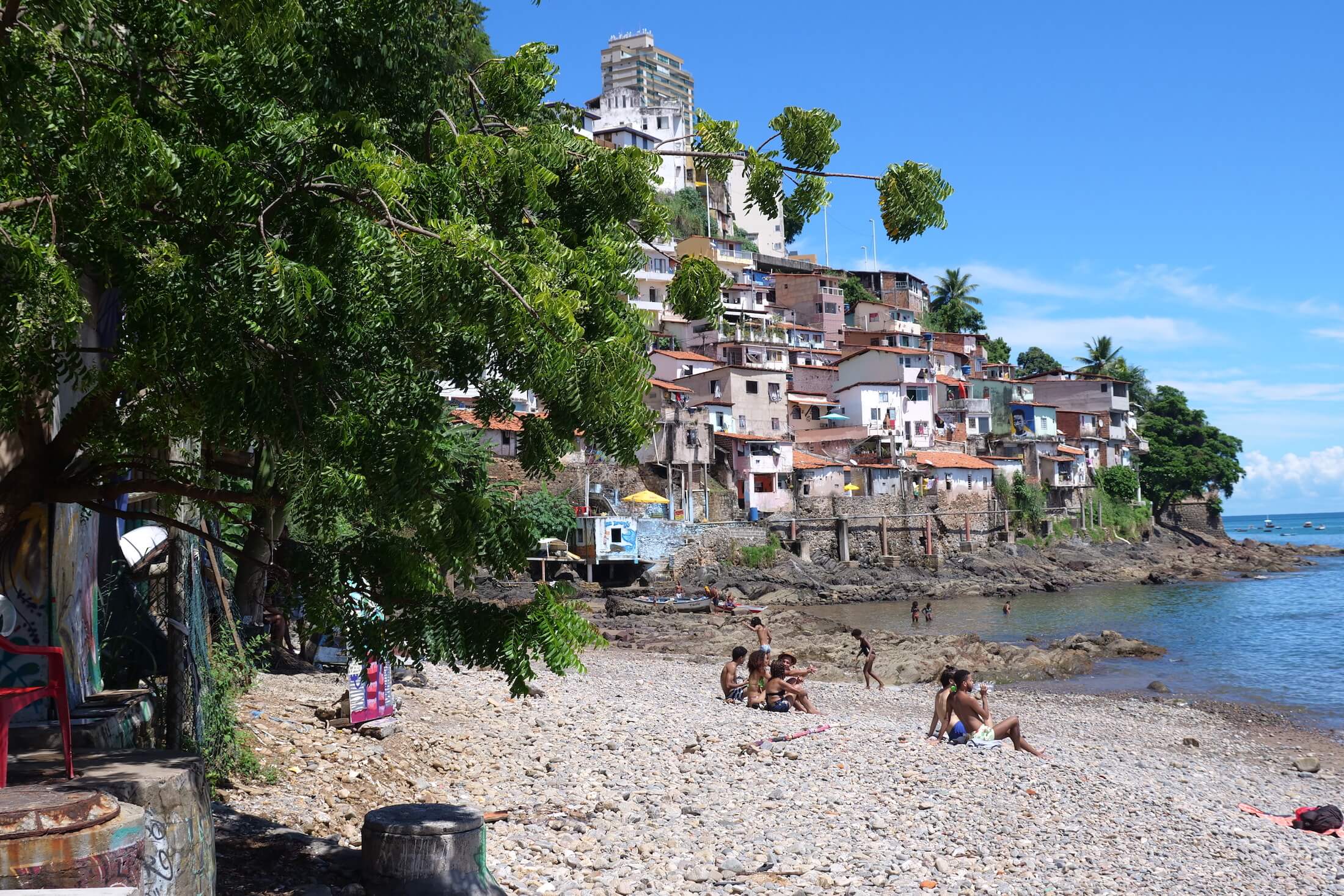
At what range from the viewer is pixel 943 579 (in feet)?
206

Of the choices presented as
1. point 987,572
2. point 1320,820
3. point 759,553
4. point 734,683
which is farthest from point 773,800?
point 987,572

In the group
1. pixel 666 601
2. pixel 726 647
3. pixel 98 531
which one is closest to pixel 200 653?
pixel 98 531

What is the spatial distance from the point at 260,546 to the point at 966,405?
74.9m

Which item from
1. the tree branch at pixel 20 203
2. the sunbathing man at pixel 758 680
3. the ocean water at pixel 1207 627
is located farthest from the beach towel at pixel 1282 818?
the tree branch at pixel 20 203

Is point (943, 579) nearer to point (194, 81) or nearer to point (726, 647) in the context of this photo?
point (726, 647)

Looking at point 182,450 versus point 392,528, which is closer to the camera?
point 392,528

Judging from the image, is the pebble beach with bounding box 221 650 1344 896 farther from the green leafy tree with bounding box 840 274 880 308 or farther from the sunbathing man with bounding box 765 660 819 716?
the green leafy tree with bounding box 840 274 880 308

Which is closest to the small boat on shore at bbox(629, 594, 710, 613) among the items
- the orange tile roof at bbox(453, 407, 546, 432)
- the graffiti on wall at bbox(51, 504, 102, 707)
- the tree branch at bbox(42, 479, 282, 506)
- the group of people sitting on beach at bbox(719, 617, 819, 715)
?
the orange tile roof at bbox(453, 407, 546, 432)

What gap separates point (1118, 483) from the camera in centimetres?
8425

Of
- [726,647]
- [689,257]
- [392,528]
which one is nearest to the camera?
[392,528]

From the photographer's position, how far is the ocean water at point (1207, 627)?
1134 inches

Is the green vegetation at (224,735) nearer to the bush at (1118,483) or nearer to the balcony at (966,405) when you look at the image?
the balcony at (966,405)

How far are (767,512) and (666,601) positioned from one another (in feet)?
64.0

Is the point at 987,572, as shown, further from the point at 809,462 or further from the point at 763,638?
the point at 763,638
